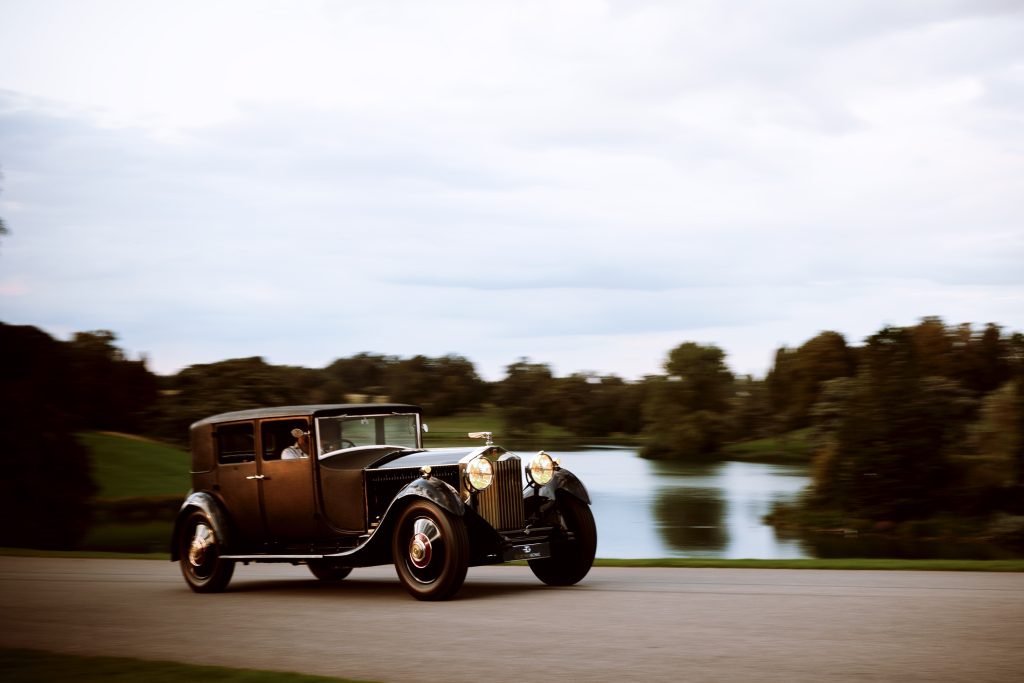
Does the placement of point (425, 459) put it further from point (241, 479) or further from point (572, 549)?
point (241, 479)

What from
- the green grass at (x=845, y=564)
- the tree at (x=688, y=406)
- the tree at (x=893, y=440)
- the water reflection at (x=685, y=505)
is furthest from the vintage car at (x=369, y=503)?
the tree at (x=688, y=406)

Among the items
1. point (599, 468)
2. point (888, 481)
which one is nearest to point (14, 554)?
point (888, 481)

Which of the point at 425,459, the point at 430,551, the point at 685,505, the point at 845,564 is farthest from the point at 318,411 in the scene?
the point at 685,505

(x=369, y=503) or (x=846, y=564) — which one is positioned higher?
(x=369, y=503)

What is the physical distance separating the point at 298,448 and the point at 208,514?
4.60 feet

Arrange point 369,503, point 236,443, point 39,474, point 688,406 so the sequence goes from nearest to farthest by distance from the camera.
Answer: point 369,503 < point 236,443 < point 39,474 < point 688,406

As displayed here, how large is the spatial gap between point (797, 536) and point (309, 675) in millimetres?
28298

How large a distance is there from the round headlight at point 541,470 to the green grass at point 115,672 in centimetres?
489

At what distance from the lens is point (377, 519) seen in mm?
11203

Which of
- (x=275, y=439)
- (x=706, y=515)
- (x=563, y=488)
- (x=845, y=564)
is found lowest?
(x=706, y=515)

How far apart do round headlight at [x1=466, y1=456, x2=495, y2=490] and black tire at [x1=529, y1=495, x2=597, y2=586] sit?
1256 millimetres

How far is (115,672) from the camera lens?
7.06m

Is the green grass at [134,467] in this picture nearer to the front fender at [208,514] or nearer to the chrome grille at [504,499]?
the front fender at [208,514]

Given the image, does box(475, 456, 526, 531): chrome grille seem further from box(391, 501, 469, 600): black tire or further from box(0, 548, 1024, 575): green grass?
box(0, 548, 1024, 575): green grass
